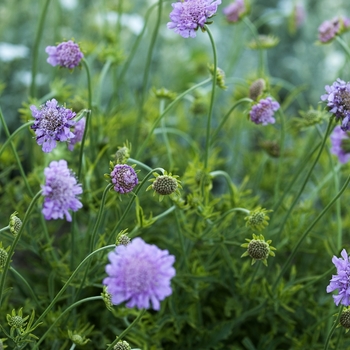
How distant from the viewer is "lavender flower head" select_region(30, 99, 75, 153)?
704 mm

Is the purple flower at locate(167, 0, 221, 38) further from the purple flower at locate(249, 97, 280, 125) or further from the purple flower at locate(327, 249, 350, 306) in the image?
the purple flower at locate(327, 249, 350, 306)

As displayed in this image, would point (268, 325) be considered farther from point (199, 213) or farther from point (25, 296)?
point (25, 296)

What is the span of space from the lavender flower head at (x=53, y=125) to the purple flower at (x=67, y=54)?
6.6 inches

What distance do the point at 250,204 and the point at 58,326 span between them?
1.37 ft

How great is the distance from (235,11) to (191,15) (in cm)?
47

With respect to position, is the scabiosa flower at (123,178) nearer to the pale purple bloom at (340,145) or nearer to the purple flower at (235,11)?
the pale purple bloom at (340,145)

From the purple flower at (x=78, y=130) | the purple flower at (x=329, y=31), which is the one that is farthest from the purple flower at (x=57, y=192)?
the purple flower at (x=329, y=31)

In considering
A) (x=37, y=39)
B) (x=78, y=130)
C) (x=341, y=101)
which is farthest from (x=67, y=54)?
(x=341, y=101)

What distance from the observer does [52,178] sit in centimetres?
62

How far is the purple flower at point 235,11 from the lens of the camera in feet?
3.92

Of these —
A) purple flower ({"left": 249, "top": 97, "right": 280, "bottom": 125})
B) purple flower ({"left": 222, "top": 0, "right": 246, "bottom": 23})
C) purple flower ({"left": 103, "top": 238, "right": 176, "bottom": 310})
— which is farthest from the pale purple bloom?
purple flower ({"left": 103, "top": 238, "right": 176, "bottom": 310})

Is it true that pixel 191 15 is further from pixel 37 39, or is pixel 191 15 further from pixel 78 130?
pixel 37 39

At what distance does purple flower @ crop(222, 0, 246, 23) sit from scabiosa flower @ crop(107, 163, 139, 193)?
63 centimetres

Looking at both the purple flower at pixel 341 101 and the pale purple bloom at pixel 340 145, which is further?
the pale purple bloom at pixel 340 145
